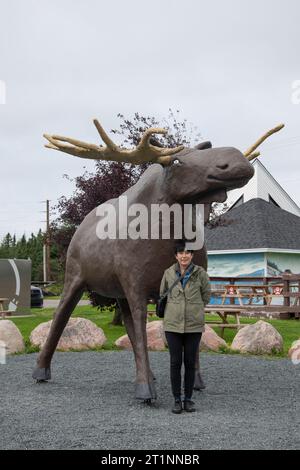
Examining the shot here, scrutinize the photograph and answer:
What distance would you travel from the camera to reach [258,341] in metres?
9.27

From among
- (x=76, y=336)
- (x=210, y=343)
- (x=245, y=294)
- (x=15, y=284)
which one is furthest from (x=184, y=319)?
(x=15, y=284)

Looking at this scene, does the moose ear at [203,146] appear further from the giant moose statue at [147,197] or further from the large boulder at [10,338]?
the large boulder at [10,338]

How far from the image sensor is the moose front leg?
5250 millimetres

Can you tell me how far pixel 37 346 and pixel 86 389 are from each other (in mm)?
3675

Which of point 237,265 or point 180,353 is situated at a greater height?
point 237,265

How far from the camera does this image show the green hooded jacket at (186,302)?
4898 millimetres

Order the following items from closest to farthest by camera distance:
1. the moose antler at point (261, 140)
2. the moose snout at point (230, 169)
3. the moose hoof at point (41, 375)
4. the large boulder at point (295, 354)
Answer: the moose snout at point (230, 169) < the moose antler at point (261, 140) < the moose hoof at point (41, 375) < the large boulder at point (295, 354)

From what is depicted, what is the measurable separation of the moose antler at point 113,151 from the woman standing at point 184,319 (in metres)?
0.88

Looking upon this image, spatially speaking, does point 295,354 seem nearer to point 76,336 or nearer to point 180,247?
point 76,336

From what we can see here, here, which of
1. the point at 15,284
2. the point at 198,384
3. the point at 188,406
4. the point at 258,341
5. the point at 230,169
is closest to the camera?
the point at 230,169

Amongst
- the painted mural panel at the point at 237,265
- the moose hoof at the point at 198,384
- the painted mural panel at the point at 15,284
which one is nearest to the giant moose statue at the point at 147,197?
the moose hoof at the point at 198,384

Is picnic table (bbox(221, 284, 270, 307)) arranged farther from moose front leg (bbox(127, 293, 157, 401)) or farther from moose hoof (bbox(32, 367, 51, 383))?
moose front leg (bbox(127, 293, 157, 401))

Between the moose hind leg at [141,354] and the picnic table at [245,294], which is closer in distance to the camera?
the moose hind leg at [141,354]

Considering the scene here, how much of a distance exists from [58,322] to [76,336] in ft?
11.1
